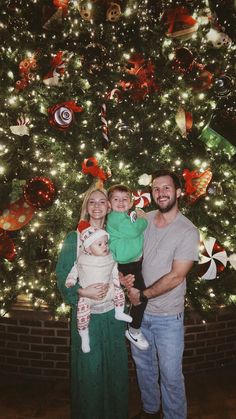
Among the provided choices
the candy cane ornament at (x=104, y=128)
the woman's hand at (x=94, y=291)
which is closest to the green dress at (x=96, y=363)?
the woman's hand at (x=94, y=291)

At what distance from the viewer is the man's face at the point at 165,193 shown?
2500mm

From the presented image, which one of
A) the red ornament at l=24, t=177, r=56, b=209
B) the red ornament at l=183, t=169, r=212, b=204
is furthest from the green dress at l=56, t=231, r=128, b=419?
the red ornament at l=183, t=169, r=212, b=204

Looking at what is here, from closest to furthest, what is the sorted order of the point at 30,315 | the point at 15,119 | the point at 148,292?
the point at 148,292
the point at 15,119
the point at 30,315

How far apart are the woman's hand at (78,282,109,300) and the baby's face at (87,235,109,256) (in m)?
0.22

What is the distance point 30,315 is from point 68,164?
1762 millimetres

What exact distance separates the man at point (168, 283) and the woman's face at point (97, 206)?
42 centimetres

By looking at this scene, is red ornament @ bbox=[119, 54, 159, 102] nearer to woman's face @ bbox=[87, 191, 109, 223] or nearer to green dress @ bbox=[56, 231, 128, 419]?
woman's face @ bbox=[87, 191, 109, 223]

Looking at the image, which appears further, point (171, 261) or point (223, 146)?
point (223, 146)

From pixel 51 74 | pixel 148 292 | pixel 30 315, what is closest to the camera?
pixel 148 292

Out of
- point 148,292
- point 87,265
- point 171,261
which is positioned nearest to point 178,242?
point 171,261

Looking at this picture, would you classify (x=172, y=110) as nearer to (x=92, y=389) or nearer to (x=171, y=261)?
(x=171, y=261)

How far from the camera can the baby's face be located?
92.6 inches

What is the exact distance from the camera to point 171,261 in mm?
2473

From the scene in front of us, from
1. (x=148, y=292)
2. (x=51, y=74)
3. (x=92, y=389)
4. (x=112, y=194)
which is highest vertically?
(x=51, y=74)
